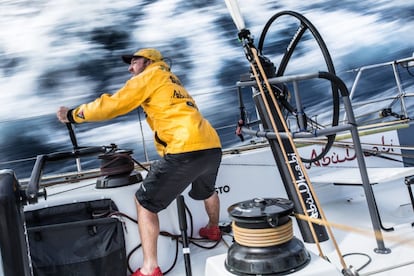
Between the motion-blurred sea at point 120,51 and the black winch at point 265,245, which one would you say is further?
the motion-blurred sea at point 120,51

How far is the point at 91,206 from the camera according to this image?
1551 mm

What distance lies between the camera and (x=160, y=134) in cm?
153

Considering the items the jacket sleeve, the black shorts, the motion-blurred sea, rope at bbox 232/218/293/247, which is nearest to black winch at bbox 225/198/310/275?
rope at bbox 232/218/293/247

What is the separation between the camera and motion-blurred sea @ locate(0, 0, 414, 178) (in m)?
3.63

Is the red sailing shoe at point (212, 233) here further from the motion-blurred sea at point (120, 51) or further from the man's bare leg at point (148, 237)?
the motion-blurred sea at point (120, 51)

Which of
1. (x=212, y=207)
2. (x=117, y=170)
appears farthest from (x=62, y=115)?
(x=212, y=207)

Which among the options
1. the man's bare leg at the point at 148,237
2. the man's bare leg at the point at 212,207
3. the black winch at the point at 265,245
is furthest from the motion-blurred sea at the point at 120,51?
the black winch at the point at 265,245

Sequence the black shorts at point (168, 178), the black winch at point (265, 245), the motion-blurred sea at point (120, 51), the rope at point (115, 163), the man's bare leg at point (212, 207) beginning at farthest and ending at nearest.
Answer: the motion-blurred sea at point (120, 51) → the man's bare leg at point (212, 207) → the rope at point (115, 163) → the black shorts at point (168, 178) → the black winch at point (265, 245)

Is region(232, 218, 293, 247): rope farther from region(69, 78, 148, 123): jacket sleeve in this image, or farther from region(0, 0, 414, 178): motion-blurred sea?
region(0, 0, 414, 178): motion-blurred sea

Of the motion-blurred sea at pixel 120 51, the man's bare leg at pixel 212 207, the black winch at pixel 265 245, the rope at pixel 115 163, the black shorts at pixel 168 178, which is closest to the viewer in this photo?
the black winch at pixel 265 245

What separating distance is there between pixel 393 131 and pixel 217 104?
79.9 inches

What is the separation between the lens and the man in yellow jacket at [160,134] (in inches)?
57.5

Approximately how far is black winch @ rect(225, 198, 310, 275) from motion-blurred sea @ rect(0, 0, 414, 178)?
9.42ft

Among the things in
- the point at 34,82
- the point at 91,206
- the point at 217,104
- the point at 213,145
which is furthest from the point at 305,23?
the point at 34,82
